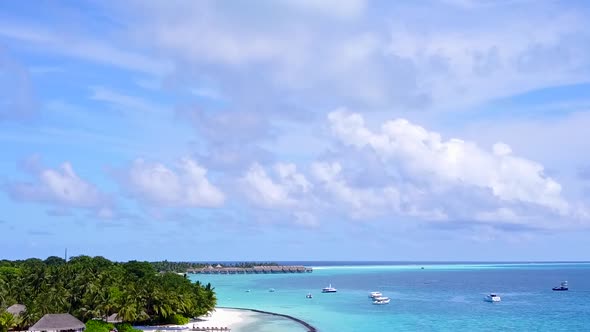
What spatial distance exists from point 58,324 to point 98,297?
7300 millimetres

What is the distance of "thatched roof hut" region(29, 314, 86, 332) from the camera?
64.4m

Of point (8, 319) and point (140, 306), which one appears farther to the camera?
point (140, 306)

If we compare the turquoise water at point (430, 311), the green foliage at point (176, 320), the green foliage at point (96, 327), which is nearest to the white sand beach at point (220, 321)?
the green foliage at point (176, 320)

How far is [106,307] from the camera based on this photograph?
71.2 meters

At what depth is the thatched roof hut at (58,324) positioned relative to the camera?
6444 cm

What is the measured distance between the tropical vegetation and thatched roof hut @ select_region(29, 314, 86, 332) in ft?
9.50

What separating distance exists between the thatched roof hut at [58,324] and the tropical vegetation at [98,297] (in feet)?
9.50

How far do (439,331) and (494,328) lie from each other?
28.4 feet

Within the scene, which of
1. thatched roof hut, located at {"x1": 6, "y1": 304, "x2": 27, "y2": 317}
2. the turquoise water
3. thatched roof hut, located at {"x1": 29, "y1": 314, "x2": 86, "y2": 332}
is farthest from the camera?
the turquoise water

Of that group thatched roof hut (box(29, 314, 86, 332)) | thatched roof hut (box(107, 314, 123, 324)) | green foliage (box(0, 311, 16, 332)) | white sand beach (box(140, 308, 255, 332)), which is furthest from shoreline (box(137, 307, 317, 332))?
green foliage (box(0, 311, 16, 332))

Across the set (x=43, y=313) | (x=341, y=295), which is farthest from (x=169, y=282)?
(x=341, y=295)

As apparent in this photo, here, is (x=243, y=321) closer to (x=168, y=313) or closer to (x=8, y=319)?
(x=168, y=313)

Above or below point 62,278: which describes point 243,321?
below

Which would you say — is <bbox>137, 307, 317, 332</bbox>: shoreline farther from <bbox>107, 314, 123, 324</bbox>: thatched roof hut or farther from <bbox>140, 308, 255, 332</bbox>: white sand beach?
<bbox>107, 314, 123, 324</bbox>: thatched roof hut
